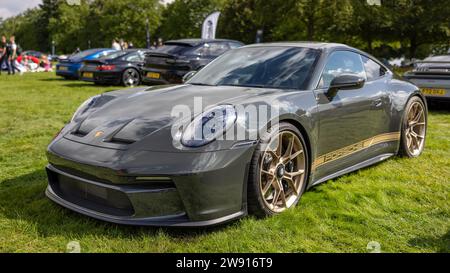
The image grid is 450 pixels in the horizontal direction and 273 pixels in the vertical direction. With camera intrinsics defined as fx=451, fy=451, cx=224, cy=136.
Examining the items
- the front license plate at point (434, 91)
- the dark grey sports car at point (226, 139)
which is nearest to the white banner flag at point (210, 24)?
the front license plate at point (434, 91)

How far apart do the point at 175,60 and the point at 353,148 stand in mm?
7762

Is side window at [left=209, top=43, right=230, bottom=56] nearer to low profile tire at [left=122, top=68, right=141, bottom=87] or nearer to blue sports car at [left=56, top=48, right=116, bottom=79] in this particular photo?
low profile tire at [left=122, top=68, right=141, bottom=87]

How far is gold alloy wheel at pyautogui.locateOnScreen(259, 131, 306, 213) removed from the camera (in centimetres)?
307

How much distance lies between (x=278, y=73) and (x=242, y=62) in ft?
1.49

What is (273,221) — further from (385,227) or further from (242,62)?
(242,62)

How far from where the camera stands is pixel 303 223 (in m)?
3.02

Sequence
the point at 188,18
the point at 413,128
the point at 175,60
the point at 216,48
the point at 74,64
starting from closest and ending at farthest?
the point at 413,128 → the point at 175,60 → the point at 216,48 → the point at 74,64 → the point at 188,18

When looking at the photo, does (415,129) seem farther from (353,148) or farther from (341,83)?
(341,83)

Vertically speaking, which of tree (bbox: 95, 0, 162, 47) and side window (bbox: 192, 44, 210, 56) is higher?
tree (bbox: 95, 0, 162, 47)

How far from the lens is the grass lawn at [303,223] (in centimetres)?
268

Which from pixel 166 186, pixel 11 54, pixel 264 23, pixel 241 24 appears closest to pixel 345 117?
pixel 166 186

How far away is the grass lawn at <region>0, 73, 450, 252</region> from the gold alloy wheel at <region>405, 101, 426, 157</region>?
1.20ft

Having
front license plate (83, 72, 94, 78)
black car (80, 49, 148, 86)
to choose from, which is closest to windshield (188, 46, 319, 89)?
black car (80, 49, 148, 86)

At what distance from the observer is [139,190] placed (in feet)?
8.77
